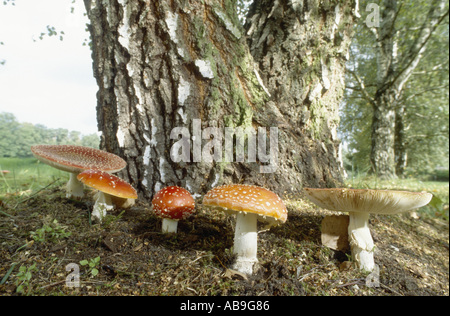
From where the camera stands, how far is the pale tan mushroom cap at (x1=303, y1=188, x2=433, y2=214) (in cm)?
168

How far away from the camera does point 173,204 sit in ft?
6.66

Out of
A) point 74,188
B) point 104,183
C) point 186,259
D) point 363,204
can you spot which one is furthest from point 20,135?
point 363,204

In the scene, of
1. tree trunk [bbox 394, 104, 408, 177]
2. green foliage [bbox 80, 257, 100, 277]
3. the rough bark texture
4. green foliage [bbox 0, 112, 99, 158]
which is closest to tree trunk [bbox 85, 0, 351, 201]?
the rough bark texture

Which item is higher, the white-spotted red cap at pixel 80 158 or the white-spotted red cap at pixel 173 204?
the white-spotted red cap at pixel 80 158

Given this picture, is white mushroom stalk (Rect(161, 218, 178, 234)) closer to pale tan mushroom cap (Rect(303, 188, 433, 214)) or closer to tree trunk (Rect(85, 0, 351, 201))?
tree trunk (Rect(85, 0, 351, 201))

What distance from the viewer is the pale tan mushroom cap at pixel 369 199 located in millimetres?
1677

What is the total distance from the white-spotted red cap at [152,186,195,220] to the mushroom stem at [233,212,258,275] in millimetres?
493

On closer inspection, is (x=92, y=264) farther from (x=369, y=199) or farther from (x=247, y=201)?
(x=369, y=199)

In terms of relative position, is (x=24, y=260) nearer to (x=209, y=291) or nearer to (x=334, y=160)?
(x=209, y=291)

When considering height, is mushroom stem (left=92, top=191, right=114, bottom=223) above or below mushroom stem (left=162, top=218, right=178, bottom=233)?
above

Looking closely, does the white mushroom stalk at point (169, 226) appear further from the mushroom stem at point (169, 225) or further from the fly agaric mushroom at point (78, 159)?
the fly agaric mushroom at point (78, 159)

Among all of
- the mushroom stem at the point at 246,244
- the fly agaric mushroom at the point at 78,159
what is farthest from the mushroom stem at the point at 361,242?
the fly agaric mushroom at the point at 78,159

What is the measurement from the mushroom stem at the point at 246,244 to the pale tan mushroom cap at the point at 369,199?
551 mm
